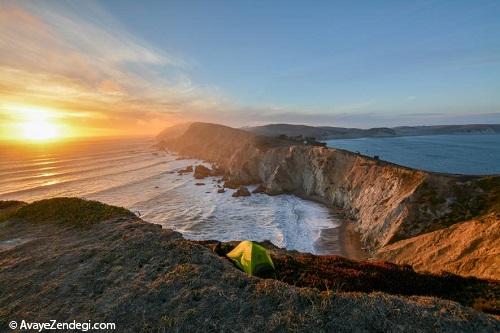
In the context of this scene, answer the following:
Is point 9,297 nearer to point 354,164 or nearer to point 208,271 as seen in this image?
point 208,271

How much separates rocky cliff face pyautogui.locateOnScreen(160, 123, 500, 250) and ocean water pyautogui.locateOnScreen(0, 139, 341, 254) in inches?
160

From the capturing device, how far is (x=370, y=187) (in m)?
40.8

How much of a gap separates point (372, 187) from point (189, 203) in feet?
97.0

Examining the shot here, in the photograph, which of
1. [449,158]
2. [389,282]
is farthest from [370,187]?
[449,158]

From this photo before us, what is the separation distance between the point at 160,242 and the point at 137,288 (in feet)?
10.8

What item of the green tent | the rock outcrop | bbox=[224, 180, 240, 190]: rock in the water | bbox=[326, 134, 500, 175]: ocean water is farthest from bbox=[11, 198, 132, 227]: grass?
bbox=[326, 134, 500, 175]: ocean water

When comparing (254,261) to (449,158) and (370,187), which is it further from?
(449,158)

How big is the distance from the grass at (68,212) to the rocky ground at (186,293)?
2.21 m

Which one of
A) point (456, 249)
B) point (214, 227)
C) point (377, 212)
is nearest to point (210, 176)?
point (214, 227)

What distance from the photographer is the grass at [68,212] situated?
17.7 meters

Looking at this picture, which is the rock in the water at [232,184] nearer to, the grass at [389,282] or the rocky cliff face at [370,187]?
the rocky cliff face at [370,187]

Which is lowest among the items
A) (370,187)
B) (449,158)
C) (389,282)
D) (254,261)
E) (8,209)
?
(449,158)

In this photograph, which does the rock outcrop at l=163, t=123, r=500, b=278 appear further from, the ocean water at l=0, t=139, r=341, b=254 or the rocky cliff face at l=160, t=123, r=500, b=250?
the ocean water at l=0, t=139, r=341, b=254

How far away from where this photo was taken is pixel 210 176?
244 ft
